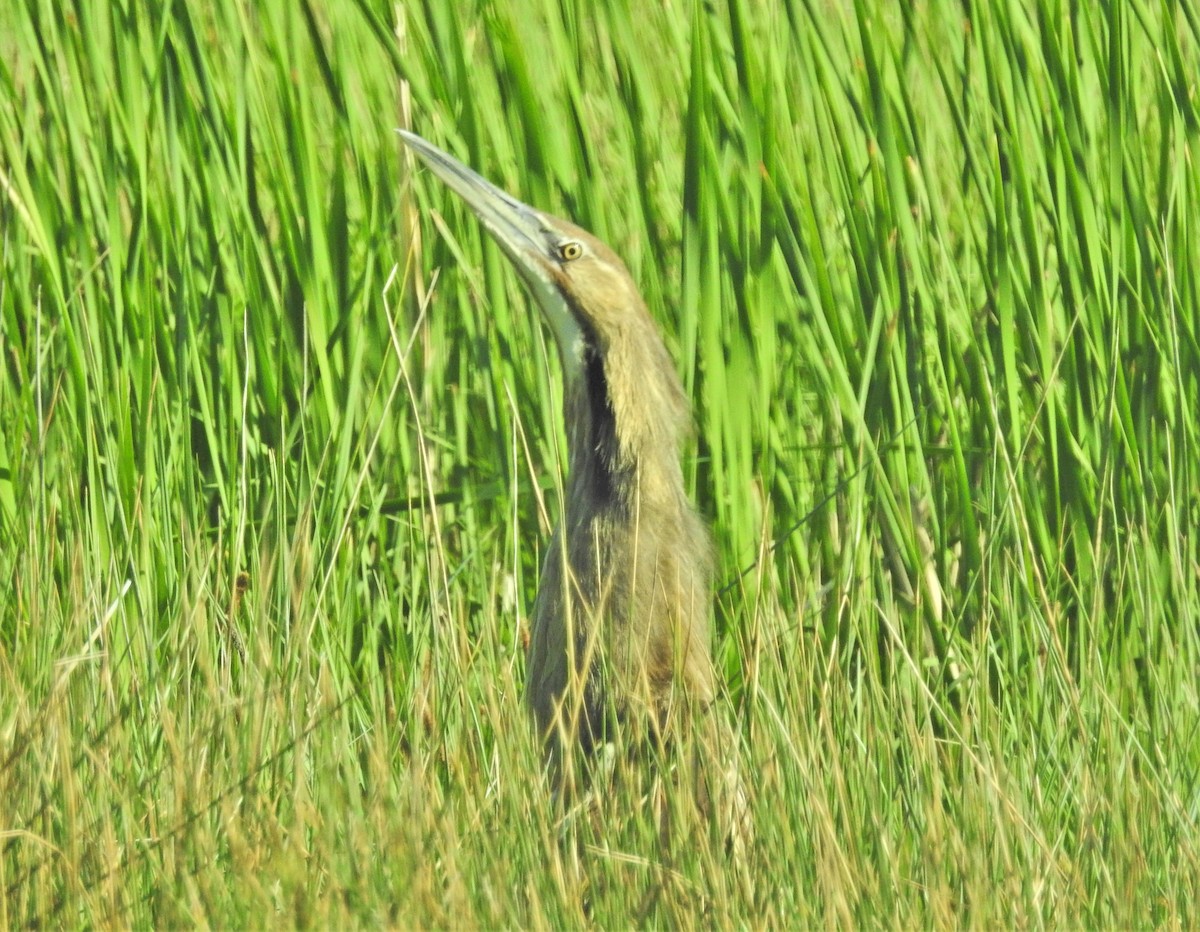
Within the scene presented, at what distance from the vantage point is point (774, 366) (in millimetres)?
3223

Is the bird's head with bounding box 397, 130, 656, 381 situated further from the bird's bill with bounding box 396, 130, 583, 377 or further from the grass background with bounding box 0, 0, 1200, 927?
the grass background with bounding box 0, 0, 1200, 927

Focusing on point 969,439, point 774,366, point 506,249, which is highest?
A: point 506,249

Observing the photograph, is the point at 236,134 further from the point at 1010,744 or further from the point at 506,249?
the point at 1010,744

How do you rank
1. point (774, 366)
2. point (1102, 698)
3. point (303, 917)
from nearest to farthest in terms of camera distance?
point (303, 917), point (1102, 698), point (774, 366)

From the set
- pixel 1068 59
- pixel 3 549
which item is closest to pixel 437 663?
pixel 3 549

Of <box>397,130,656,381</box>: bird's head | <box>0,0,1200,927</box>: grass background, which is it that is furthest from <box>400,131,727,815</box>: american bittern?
<box>0,0,1200,927</box>: grass background

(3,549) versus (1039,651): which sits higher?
(3,549)

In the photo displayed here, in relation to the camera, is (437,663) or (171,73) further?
(171,73)

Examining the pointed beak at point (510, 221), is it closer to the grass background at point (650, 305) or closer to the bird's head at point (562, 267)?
the bird's head at point (562, 267)

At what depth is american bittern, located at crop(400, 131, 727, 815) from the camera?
260 cm

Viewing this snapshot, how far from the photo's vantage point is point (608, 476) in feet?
8.69

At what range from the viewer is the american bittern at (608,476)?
2.60 metres

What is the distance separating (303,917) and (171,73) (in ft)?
6.05

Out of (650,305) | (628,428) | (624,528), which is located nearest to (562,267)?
(628,428)
